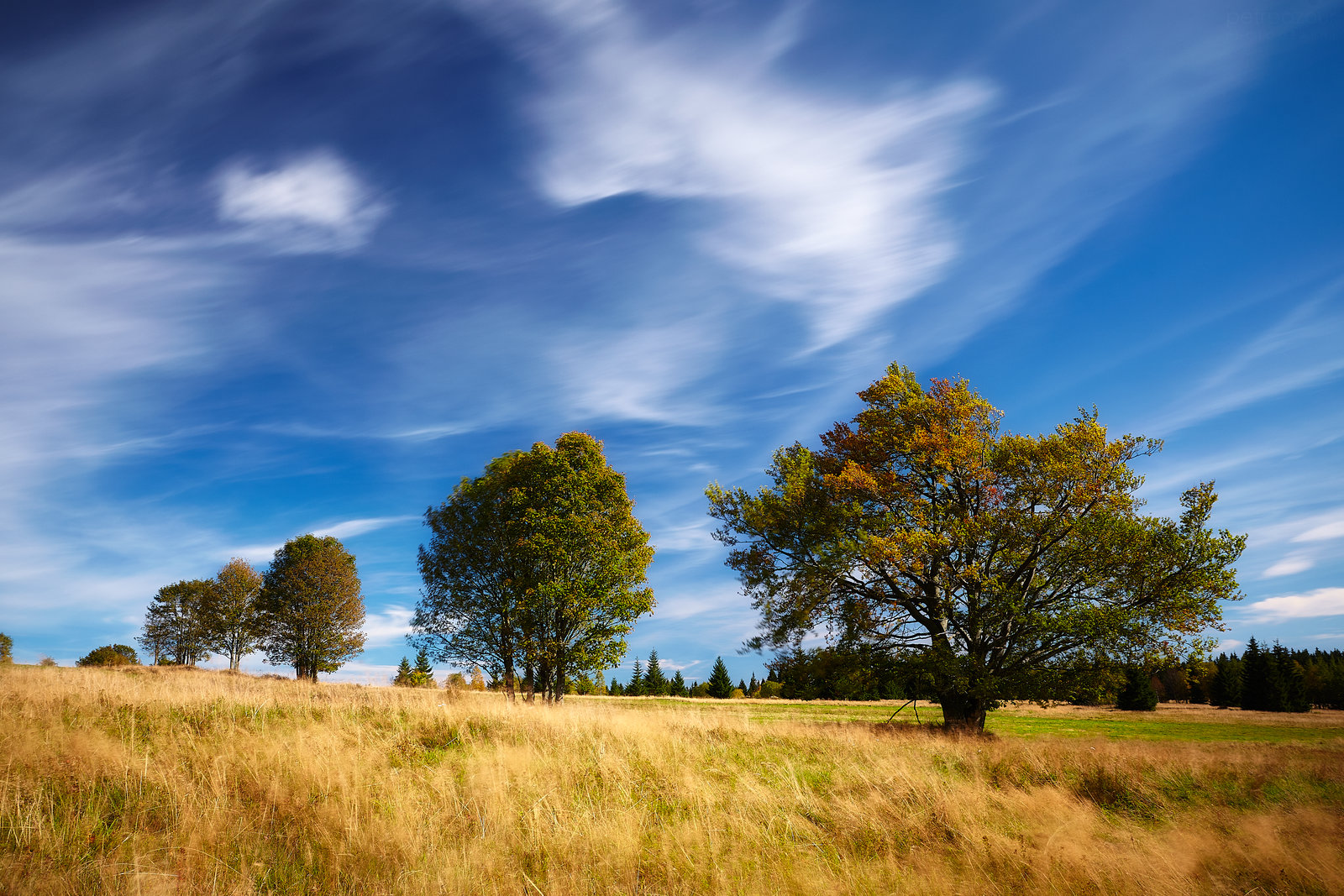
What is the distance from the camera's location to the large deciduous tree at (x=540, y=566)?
24125 mm

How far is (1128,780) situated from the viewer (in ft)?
34.8

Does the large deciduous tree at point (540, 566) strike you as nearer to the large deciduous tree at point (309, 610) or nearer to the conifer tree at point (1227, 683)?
the large deciduous tree at point (309, 610)

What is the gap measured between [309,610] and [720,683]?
2325 inches

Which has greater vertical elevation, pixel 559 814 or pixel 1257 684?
pixel 559 814

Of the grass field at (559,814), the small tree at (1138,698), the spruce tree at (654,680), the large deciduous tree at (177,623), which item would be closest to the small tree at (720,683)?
the spruce tree at (654,680)

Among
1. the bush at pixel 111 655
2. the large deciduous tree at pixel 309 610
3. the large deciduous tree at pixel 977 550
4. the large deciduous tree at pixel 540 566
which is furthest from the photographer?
the bush at pixel 111 655

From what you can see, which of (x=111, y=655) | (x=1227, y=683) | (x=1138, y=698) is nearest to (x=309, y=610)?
(x=111, y=655)

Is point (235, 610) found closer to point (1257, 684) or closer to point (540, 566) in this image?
point (540, 566)

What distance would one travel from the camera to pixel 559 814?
22.7 feet

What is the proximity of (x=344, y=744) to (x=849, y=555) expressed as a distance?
14557 millimetres

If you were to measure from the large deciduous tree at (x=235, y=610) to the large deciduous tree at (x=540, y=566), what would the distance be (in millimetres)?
26768

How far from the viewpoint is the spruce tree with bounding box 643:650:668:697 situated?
87438 millimetres

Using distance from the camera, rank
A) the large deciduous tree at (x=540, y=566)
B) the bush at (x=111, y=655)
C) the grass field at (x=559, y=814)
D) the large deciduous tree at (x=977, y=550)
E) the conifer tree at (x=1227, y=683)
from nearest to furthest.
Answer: the grass field at (x=559, y=814) → the large deciduous tree at (x=977, y=550) → the large deciduous tree at (x=540, y=566) → the bush at (x=111, y=655) → the conifer tree at (x=1227, y=683)

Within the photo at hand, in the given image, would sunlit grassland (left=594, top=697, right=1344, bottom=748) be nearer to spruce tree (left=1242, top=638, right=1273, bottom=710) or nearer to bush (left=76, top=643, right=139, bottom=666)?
spruce tree (left=1242, top=638, right=1273, bottom=710)
